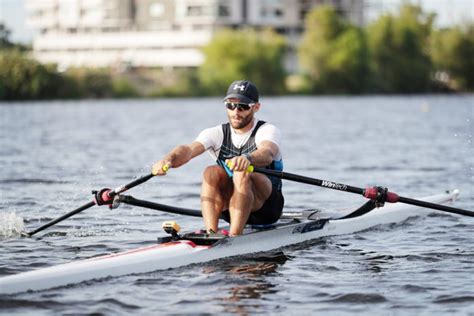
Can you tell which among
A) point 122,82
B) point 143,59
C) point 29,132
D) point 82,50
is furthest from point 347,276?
point 82,50

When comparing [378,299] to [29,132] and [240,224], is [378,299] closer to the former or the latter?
[240,224]

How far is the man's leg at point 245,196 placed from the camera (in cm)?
1034

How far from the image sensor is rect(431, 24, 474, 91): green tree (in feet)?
302

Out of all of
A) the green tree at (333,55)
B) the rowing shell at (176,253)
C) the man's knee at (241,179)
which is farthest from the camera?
the green tree at (333,55)

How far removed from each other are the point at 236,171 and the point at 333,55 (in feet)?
254

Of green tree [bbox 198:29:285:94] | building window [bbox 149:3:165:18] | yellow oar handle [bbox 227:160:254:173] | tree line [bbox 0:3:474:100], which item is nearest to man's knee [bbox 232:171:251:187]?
yellow oar handle [bbox 227:160:254:173]

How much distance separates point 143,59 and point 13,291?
10864cm

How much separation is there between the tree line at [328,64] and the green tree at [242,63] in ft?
0.29

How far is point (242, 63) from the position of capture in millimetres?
85000

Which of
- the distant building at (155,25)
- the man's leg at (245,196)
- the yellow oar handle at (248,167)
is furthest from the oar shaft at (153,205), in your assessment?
the distant building at (155,25)

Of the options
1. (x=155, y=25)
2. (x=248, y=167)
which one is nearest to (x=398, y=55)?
(x=155, y=25)

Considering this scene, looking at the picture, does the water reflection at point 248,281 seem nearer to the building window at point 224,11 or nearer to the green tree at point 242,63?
the green tree at point 242,63

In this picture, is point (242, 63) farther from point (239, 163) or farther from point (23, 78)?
point (239, 163)

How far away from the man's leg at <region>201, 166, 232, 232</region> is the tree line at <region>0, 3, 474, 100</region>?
70.0m
